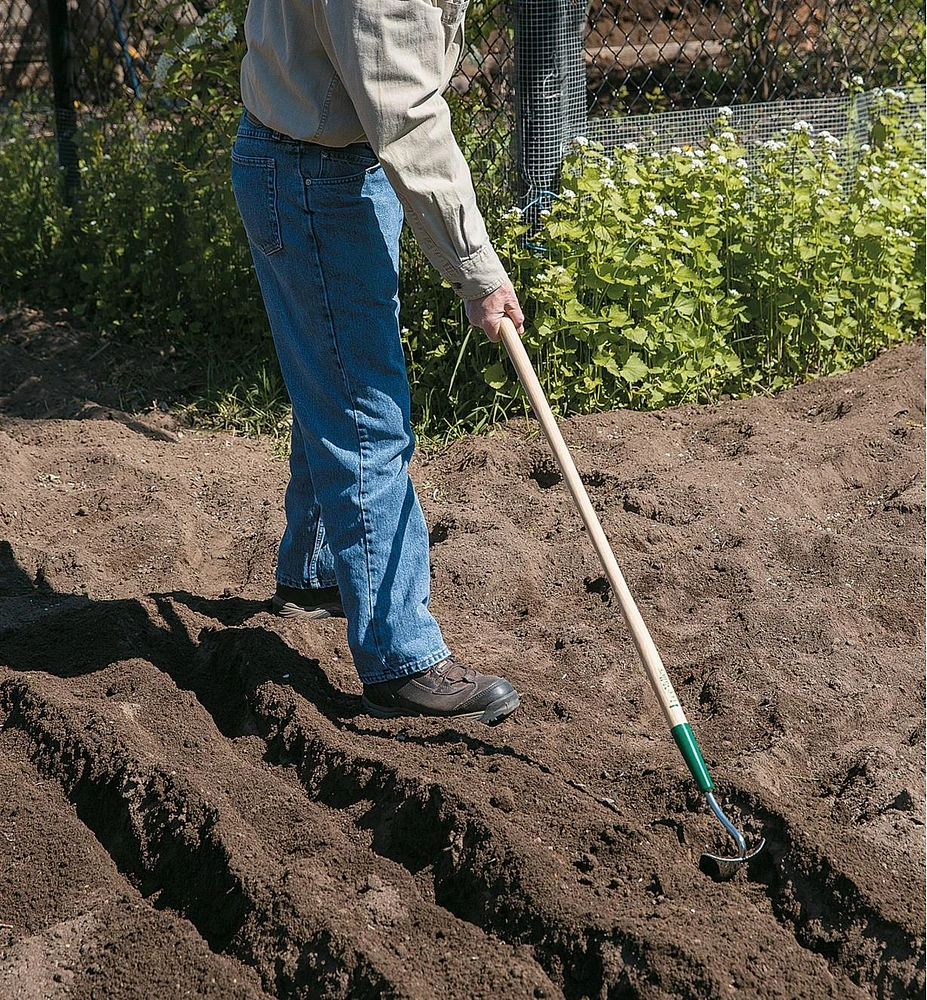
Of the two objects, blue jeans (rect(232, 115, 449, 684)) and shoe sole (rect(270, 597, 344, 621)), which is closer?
blue jeans (rect(232, 115, 449, 684))

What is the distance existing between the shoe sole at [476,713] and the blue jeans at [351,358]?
88mm

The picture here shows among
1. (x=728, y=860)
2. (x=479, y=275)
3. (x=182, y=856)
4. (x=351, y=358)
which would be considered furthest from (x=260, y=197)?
(x=728, y=860)

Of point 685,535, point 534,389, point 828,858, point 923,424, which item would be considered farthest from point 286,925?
point 923,424

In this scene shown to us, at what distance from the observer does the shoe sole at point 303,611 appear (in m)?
3.44

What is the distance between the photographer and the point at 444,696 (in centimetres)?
294

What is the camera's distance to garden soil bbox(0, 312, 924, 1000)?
225 centimetres

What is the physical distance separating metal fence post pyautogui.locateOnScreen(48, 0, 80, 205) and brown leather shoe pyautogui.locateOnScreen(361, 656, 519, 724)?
416cm

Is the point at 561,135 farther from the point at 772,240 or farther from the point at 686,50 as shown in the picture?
the point at 686,50

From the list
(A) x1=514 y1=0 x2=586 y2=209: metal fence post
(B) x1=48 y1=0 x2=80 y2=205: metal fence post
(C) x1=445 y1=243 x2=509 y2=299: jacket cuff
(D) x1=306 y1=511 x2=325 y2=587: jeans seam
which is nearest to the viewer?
(C) x1=445 y1=243 x2=509 y2=299: jacket cuff

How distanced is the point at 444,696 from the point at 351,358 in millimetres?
878

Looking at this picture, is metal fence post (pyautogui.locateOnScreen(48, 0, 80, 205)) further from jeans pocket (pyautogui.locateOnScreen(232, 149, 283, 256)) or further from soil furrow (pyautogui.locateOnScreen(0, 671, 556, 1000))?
soil furrow (pyautogui.locateOnScreen(0, 671, 556, 1000))

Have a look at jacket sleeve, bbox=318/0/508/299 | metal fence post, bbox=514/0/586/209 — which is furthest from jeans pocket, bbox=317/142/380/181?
metal fence post, bbox=514/0/586/209

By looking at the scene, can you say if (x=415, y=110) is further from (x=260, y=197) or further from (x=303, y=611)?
(x=303, y=611)

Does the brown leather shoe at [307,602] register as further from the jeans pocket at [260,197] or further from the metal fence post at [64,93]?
the metal fence post at [64,93]
